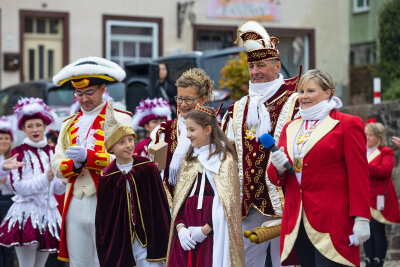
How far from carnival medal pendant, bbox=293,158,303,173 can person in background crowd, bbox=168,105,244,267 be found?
0.49 m

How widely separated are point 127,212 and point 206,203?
2.53 ft

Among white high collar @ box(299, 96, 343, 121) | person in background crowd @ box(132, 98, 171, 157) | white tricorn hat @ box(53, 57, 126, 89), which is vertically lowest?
white high collar @ box(299, 96, 343, 121)

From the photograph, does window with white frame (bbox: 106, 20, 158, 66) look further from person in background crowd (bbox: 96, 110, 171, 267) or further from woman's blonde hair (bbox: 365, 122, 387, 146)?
person in background crowd (bbox: 96, 110, 171, 267)

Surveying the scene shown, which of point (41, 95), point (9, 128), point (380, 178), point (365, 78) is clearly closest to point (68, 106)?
point (41, 95)

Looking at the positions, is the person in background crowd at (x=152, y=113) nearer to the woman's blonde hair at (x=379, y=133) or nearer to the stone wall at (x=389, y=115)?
the woman's blonde hair at (x=379, y=133)

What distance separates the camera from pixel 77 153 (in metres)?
6.15

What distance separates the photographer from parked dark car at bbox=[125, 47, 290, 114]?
12117 millimetres

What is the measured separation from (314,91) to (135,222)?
1.73 metres

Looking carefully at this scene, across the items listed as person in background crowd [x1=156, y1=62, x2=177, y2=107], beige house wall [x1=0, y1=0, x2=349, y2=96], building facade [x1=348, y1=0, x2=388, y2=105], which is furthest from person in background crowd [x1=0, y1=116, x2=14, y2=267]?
building facade [x1=348, y1=0, x2=388, y2=105]

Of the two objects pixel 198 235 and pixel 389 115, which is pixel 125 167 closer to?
pixel 198 235

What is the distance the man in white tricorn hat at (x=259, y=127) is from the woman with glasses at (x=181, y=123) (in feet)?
1.29

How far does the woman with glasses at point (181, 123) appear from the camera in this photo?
6.28 meters

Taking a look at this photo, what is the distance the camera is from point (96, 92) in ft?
21.5

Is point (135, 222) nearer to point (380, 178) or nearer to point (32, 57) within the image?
point (380, 178)
